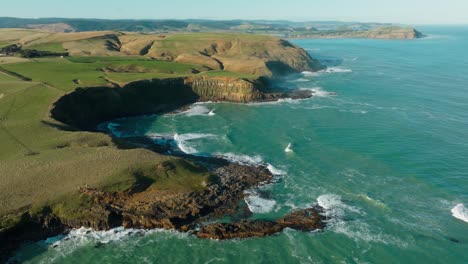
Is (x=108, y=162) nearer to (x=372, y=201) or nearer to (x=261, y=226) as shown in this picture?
(x=261, y=226)

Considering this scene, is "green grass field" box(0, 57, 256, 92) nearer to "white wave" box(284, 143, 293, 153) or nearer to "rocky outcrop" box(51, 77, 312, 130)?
"rocky outcrop" box(51, 77, 312, 130)

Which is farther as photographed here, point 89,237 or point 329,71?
point 329,71

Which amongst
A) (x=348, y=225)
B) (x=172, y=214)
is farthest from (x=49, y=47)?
(x=348, y=225)

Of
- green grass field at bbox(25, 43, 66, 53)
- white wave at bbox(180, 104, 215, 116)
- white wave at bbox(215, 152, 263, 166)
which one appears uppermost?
green grass field at bbox(25, 43, 66, 53)

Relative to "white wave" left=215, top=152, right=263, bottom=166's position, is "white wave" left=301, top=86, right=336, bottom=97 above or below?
above

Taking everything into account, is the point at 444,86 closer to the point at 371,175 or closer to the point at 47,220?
the point at 371,175

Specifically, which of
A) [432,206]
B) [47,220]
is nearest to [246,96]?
[432,206]

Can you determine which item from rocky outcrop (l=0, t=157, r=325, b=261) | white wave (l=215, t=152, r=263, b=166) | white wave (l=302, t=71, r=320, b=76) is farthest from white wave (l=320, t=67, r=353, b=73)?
rocky outcrop (l=0, t=157, r=325, b=261)
